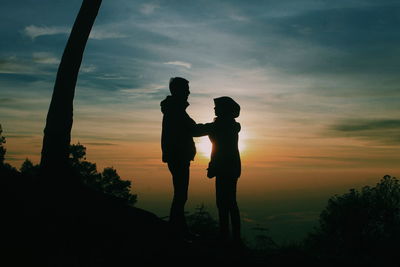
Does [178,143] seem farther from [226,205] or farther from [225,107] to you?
[226,205]

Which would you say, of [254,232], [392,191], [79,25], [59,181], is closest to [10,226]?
[59,181]

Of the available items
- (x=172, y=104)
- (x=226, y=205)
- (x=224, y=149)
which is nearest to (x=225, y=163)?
(x=224, y=149)

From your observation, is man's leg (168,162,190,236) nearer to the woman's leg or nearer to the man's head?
the woman's leg

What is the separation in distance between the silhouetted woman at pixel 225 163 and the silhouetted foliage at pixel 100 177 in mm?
32401

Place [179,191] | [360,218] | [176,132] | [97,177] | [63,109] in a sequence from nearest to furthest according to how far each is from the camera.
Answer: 1. [179,191]
2. [176,132]
3. [63,109]
4. [360,218]
5. [97,177]

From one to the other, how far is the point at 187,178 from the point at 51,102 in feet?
13.9

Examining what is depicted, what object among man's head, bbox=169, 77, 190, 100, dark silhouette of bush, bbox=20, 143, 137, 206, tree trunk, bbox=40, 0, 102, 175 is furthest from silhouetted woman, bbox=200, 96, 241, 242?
dark silhouette of bush, bbox=20, 143, 137, 206

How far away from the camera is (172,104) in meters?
9.02

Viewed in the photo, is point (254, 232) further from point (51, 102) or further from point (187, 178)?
point (51, 102)

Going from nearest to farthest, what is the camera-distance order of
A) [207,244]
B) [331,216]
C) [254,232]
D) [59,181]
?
[207,244] → [59,181] → [254,232] → [331,216]

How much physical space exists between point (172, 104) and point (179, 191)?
1.88 metres

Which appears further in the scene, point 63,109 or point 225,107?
point 63,109

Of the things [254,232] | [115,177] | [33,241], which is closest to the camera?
[33,241]

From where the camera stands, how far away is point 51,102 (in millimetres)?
10578
